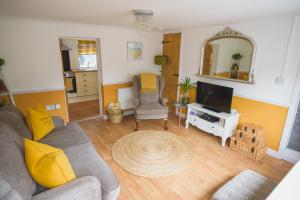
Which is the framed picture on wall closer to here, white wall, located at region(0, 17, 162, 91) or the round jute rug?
white wall, located at region(0, 17, 162, 91)

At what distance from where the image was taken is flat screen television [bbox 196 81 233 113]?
305cm

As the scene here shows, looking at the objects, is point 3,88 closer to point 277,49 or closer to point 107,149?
point 107,149

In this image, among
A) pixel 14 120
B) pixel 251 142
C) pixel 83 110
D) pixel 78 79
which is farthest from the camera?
pixel 78 79

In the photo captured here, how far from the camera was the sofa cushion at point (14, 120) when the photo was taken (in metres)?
1.97

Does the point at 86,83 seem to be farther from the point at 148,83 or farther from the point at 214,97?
the point at 214,97

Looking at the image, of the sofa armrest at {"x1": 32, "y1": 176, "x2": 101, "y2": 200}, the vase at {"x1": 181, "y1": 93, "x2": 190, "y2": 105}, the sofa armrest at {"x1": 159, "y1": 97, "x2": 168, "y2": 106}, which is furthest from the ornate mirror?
the sofa armrest at {"x1": 32, "y1": 176, "x2": 101, "y2": 200}

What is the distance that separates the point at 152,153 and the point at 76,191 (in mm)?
1628

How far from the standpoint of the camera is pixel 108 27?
373 cm

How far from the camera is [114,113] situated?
3.93 meters

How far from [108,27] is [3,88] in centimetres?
219

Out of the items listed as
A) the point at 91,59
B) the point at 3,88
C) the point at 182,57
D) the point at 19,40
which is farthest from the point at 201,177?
the point at 91,59

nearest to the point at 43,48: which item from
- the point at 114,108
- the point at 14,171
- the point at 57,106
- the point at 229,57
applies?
the point at 57,106

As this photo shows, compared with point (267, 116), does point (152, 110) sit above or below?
below

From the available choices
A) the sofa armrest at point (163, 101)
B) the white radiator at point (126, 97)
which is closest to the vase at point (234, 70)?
the sofa armrest at point (163, 101)
